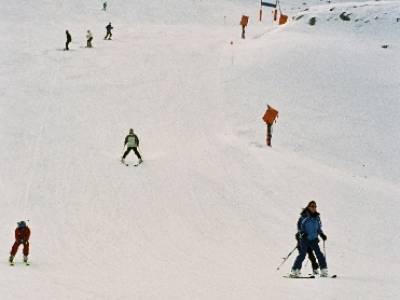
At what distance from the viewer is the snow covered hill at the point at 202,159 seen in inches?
537

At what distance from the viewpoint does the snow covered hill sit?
13.6 metres

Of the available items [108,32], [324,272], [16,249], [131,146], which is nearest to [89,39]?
[108,32]

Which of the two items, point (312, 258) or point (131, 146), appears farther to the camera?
point (131, 146)

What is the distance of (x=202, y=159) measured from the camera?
22.2 metres

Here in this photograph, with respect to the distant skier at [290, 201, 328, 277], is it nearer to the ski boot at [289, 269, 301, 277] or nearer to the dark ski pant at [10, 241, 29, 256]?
the ski boot at [289, 269, 301, 277]

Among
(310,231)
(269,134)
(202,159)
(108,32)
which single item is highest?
(108,32)

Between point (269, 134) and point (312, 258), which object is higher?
point (269, 134)

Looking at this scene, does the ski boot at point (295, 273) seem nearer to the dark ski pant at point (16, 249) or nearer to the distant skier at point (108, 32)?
the dark ski pant at point (16, 249)

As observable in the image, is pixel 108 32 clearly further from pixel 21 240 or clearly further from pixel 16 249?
pixel 16 249

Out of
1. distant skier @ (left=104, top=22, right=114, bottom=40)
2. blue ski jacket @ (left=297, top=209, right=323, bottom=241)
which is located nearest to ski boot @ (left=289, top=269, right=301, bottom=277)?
blue ski jacket @ (left=297, top=209, right=323, bottom=241)

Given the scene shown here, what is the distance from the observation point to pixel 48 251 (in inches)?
592

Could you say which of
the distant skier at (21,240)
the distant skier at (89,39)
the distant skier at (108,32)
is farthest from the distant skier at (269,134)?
the distant skier at (108,32)

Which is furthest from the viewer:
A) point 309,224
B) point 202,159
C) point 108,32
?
point 108,32

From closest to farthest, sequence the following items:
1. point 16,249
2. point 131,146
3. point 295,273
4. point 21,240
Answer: point 295,273
point 16,249
point 21,240
point 131,146
